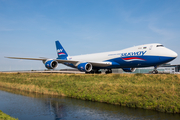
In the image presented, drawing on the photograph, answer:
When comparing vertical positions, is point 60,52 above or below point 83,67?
above

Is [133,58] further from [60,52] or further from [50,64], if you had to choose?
[60,52]

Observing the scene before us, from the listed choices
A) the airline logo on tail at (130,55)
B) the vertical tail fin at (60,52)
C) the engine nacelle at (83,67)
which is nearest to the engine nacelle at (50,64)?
the engine nacelle at (83,67)

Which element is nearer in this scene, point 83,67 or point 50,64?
point 83,67

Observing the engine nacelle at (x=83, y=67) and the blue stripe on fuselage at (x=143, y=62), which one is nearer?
the blue stripe on fuselage at (x=143, y=62)

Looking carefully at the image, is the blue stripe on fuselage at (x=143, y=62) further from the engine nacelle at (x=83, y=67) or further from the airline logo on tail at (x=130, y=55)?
the engine nacelle at (x=83, y=67)

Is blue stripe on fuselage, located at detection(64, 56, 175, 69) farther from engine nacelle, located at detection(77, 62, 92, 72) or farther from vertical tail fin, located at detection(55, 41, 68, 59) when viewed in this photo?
vertical tail fin, located at detection(55, 41, 68, 59)

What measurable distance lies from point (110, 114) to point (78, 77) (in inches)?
711

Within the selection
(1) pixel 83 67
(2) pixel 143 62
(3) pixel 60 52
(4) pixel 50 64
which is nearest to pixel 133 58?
(2) pixel 143 62

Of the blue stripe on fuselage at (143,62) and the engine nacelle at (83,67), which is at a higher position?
the blue stripe on fuselage at (143,62)

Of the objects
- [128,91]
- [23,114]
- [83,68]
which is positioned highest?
[83,68]

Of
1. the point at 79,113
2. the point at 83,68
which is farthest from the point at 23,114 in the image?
the point at 83,68

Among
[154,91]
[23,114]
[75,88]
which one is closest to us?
[23,114]

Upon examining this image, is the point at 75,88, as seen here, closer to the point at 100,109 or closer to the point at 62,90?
the point at 62,90

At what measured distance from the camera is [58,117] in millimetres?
12039
